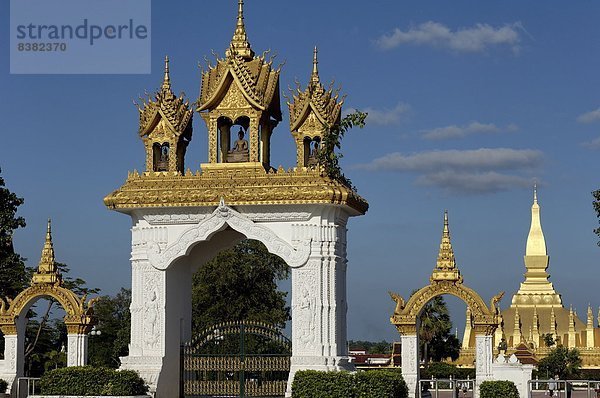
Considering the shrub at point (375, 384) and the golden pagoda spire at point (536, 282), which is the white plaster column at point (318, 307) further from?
the golden pagoda spire at point (536, 282)

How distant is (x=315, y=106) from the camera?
84.4 ft

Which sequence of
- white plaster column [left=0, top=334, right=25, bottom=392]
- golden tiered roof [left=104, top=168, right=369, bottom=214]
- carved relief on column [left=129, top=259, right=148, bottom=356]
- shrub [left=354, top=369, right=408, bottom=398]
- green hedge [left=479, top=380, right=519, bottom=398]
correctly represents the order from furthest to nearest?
white plaster column [left=0, top=334, right=25, bottom=392] → carved relief on column [left=129, top=259, right=148, bottom=356] → golden tiered roof [left=104, top=168, right=369, bottom=214] → green hedge [left=479, top=380, right=519, bottom=398] → shrub [left=354, top=369, right=408, bottom=398]

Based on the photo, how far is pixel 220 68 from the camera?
2636 cm

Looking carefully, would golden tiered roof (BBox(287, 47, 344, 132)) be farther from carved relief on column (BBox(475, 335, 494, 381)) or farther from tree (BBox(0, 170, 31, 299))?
tree (BBox(0, 170, 31, 299))

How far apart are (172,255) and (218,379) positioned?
2972mm

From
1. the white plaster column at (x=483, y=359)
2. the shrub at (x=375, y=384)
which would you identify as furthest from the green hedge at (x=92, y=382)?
the white plaster column at (x=483, y=359)

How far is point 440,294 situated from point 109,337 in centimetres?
3035

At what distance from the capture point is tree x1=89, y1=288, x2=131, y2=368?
160 feet

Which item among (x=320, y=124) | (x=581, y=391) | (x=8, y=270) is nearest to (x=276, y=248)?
(x=320, y=124)

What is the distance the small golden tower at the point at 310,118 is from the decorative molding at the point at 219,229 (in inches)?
69.8

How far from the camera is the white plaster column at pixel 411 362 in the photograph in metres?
24.7

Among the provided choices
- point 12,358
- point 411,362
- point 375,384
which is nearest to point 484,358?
point 411,362

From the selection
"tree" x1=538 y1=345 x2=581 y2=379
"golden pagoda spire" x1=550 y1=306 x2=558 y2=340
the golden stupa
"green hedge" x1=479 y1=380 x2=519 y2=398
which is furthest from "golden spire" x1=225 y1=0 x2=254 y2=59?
"golden pagoda spire" x1=550 y1=306 x2=558 y2=340

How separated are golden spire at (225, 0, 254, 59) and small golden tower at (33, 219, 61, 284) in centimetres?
612
